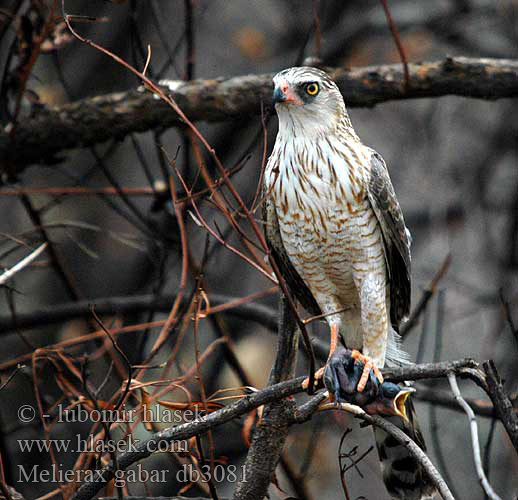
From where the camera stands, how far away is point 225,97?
4102mm

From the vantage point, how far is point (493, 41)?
7820 millimetres

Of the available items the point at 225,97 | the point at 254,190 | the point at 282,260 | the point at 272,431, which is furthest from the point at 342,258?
the point at 254,190

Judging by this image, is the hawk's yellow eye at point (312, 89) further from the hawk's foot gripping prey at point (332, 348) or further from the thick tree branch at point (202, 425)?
the thick tree branch at point (202, 425)

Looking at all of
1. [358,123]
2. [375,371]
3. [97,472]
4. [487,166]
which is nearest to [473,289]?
[487,166]

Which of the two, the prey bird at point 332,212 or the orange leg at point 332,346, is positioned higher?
the prey bird at point 332,212

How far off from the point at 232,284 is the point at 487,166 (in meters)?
2.38

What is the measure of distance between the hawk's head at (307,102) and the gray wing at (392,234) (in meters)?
0.27

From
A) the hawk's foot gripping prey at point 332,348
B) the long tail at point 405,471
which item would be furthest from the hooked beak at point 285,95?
the long tail at point 405,471

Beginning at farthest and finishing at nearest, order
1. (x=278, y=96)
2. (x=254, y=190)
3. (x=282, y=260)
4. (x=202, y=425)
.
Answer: (x=254, y=190) → (x=282, y=260) → (x=278, y=96) → (x=202, y=425)

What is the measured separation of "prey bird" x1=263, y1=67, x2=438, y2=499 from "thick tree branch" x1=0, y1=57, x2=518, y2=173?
27.4 inches

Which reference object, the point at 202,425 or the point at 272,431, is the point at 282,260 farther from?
the point at 202,425

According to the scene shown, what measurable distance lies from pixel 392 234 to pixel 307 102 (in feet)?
2.21

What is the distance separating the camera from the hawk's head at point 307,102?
3.27m

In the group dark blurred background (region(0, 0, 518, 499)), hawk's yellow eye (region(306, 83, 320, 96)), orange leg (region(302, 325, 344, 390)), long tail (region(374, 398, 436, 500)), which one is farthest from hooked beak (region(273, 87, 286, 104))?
dark blurred background (region(0, 0, 518, 499))
